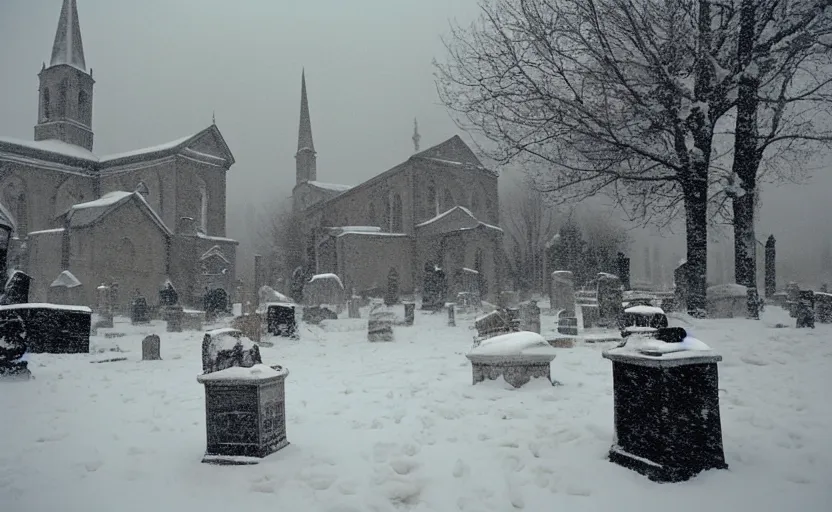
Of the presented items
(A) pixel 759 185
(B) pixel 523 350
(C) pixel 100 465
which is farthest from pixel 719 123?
(C) pixel 100 465

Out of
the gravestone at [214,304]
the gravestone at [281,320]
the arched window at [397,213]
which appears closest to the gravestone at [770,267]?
the gravestone at [281,320]

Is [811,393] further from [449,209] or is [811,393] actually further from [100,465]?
[449,209]

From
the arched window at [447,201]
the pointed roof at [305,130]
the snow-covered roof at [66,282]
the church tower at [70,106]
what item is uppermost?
the pointed roof at [305,130]

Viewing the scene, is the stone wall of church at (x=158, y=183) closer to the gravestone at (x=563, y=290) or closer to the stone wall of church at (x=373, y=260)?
the stone wall of church at (x=373, y=260)

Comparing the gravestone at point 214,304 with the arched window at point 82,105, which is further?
the arched window at point 82,105

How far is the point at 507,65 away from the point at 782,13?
18.6 ft

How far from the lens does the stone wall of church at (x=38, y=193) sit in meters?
14.3

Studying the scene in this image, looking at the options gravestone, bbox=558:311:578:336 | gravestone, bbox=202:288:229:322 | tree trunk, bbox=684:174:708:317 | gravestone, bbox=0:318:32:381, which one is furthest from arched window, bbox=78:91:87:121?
tree trunk, bbox=684:174:708:317

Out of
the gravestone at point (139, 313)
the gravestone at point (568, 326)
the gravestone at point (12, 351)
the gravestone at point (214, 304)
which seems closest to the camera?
the gravestone at point (12, 351)

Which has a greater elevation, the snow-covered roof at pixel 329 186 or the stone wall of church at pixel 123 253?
the snow-covered roof at pixel 329 186

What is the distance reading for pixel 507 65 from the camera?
10.3 m

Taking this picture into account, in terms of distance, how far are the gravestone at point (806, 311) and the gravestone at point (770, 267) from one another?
11068mm

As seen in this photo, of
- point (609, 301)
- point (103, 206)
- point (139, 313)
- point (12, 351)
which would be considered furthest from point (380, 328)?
point (103, 206)

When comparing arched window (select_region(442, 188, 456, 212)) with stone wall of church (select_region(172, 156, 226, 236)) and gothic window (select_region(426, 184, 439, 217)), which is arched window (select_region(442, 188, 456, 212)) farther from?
stone wall of church (select_region(172, 156, 226, 236))
